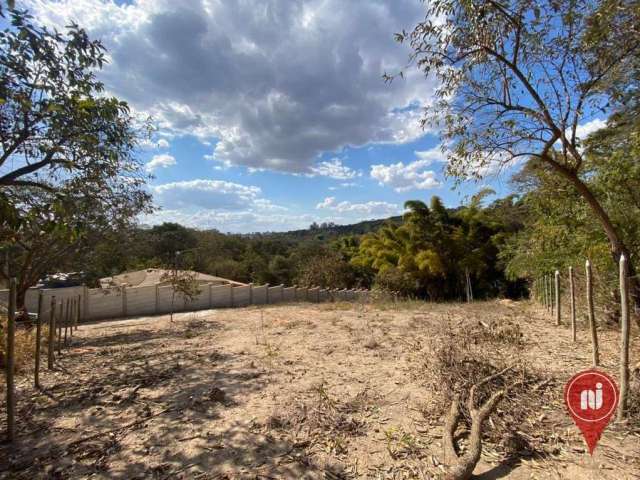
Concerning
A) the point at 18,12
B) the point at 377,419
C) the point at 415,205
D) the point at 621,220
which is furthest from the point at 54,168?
the point at 415,205

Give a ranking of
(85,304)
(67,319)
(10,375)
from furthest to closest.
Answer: (85,304), (67,319), (10,375)

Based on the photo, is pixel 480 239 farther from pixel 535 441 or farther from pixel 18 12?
pixel 18 12

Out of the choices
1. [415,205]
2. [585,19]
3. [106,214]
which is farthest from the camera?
[415,205]

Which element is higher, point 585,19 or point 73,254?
point 585,19

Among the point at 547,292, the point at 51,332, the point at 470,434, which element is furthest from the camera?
the point at 547,292

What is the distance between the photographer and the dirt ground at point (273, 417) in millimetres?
2453

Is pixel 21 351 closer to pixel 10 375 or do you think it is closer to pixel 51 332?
pixel 51 332

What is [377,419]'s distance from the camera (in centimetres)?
310

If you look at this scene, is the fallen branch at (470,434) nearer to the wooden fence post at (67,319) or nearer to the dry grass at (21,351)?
the dry grass at (21,351)

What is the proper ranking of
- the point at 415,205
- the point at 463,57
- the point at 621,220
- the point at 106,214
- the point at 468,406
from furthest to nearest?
1. the point at 415,205
2. the point at 106,214
3. the point at 621,220
4. the point at 463,57
5. the point at 468,406

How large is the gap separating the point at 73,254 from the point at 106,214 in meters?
1.77

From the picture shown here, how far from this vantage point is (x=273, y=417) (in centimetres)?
320

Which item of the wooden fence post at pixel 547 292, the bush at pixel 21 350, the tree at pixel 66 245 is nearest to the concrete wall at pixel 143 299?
the tree at pixel 66 245

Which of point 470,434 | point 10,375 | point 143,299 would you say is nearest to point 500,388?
point 470,434
